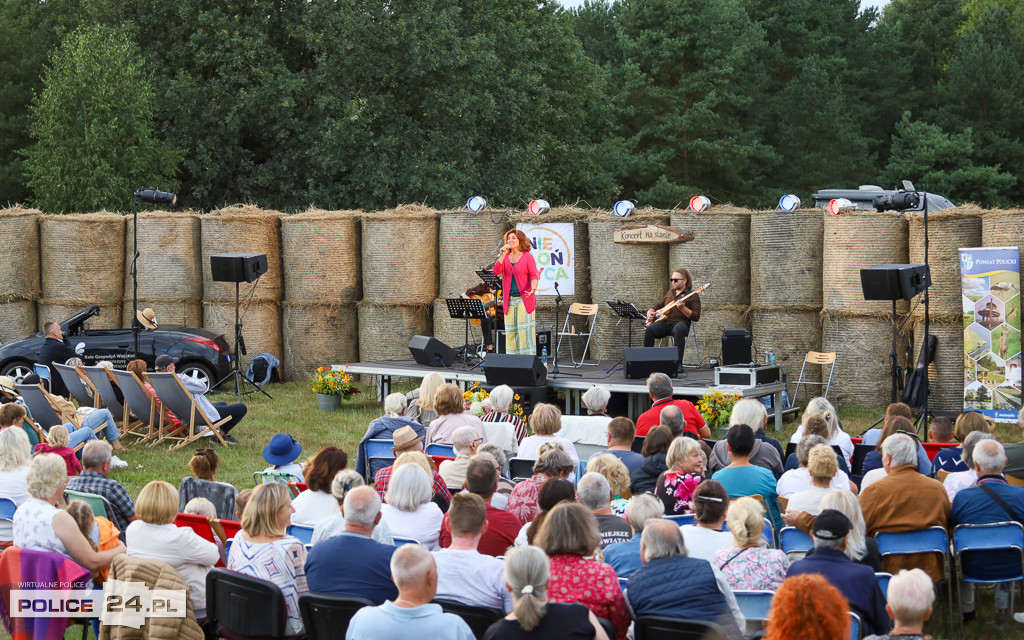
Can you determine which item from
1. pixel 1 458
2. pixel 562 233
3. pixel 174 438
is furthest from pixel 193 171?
pixel 1 458

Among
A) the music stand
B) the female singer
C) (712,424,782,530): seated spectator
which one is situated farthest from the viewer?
the music stand

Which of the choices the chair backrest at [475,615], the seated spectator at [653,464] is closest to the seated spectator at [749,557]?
the chair backrest at [475,615]

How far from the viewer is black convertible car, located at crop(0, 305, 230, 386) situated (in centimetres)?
1583

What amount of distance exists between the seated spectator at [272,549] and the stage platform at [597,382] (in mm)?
7160

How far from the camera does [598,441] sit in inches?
354

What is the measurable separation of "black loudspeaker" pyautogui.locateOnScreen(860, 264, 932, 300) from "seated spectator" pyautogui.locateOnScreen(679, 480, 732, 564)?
7156mm

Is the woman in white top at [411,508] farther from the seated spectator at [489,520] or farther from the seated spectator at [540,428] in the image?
the seated spectator at [540,428]

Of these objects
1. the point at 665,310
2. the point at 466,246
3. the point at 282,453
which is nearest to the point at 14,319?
the point at 466,246

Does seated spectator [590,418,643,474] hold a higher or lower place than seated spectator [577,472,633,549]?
higher

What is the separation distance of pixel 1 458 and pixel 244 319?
431 inches

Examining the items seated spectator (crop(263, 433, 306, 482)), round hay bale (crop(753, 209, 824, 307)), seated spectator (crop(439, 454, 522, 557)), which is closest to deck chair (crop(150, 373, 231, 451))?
seated spectator (crop(263, 433, 306, 482))

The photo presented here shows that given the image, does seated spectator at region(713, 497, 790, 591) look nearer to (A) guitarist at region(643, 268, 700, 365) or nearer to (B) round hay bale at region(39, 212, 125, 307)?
(A) guitarist at region(643, 268, 700, 365)

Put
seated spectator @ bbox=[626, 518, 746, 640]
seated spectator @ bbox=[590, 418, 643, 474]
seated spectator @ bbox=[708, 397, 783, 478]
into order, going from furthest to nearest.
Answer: seated spectator @ bbox=[590, 418, 643, 474] → seated spectator @ bbox=[708, 397, 783, 478] → seated spectator @ bbox=[626, 518, 746, 640]

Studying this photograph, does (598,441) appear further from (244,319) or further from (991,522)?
(244,319)
